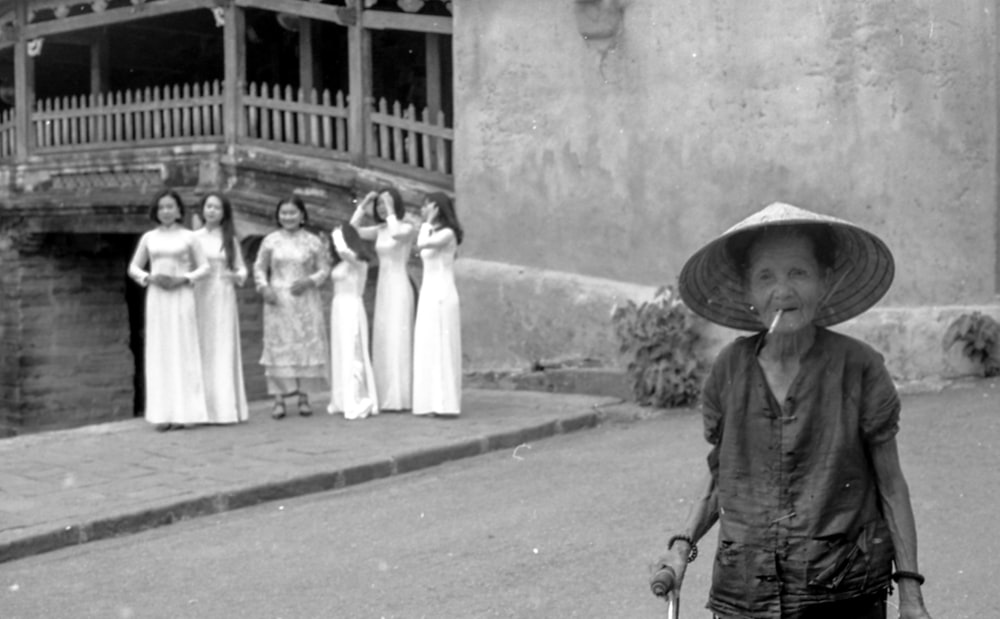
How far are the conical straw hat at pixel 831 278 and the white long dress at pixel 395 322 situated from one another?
7.89 metres

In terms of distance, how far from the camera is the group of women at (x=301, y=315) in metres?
11.1

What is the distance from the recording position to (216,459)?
380 inches

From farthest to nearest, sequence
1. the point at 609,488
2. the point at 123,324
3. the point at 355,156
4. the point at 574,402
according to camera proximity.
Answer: the point at 123,324 → the point at 355,156 → the point at 574,402 → the point at 609,488

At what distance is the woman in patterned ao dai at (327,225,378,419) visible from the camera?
1135 centimetres

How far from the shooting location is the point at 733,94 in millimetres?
12125

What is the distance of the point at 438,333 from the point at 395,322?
0.54 meters

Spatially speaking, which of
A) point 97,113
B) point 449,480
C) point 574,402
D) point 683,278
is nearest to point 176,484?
point 449,480

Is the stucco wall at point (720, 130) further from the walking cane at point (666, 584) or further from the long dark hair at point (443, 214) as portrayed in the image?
the walking cane at point (666, 584)

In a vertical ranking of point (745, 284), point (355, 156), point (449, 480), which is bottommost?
point (449, 480)

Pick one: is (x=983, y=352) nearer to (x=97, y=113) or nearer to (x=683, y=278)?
(x=683, y=278)

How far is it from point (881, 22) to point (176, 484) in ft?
21.4

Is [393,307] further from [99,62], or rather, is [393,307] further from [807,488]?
[807,488]

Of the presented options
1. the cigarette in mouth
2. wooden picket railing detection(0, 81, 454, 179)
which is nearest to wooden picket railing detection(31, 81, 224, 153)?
wooden picket railing detection(0, 81, 454, 179)

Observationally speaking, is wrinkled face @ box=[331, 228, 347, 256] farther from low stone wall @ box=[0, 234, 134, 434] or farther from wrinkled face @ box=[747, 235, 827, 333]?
wrinkled face @ box=[747, 235, 827, 333]
